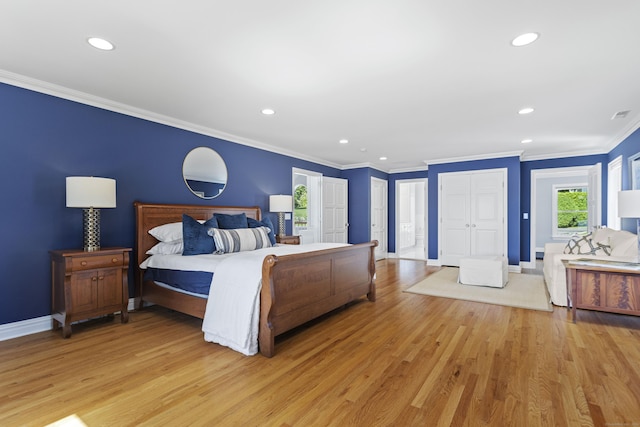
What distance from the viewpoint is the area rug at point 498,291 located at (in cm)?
405

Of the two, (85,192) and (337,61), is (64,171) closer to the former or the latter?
(85,192)

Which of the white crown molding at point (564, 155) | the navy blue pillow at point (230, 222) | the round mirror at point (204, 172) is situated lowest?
the navy blue pillow at point (230, 222)

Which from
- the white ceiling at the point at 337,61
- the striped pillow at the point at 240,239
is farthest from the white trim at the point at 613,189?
the striped pillow at the point at 240,239

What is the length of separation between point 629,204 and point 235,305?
3.96 m

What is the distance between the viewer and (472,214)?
22.2ft

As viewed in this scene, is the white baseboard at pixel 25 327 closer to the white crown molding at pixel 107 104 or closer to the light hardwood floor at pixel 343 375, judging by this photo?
the light hardwood floor at pixel 343 375

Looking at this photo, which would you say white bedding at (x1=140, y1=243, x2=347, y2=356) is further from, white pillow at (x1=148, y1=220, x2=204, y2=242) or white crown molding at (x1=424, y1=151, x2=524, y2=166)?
white crown molding at (x1=424, y1=151, x2=524, y2=166)

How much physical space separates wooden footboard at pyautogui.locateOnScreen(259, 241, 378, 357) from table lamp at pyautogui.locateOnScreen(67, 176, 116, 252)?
71.8 inches

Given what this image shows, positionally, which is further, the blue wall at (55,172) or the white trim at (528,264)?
the white trim at (528,264)

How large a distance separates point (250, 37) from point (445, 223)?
236 inches

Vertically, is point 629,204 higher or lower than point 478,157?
lower

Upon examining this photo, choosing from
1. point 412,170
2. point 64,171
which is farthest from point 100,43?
point 412,170

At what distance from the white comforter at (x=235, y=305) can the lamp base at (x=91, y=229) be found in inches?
52.8

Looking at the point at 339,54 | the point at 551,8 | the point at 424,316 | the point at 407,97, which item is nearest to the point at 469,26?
the point at 551,8
